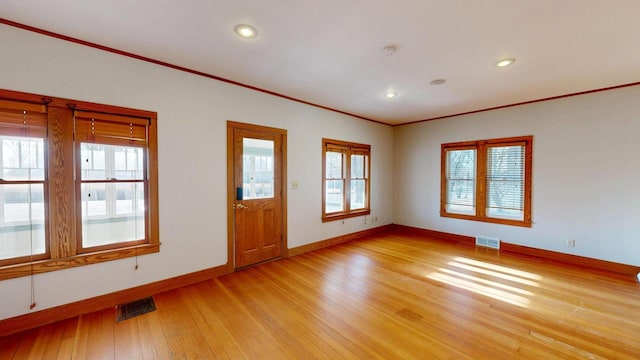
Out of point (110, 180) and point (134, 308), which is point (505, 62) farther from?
point (134, 308)

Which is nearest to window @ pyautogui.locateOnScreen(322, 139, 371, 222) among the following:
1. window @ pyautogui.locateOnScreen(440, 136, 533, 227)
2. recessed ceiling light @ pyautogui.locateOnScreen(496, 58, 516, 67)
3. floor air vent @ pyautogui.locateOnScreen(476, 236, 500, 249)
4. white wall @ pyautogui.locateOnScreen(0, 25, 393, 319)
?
white wall @ pyautogui.locateOnScreen(0, 25, 393, 319)

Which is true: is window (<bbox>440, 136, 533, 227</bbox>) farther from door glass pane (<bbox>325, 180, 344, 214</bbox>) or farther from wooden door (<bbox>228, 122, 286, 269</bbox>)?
wooden door (<bbox>228, 122, 286, 269</bbox>)

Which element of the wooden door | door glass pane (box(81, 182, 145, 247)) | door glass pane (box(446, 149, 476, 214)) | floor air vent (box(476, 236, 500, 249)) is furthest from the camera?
door glass pane (box(446, 149, 476, 214))

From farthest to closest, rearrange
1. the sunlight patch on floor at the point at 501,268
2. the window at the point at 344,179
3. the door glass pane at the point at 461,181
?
1. the door glass pane at the point at 461,181
2. the window at the point at 344,179
3. the sunlight patch on floor at the point at 501,268

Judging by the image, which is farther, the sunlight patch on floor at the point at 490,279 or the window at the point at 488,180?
the window at the point at 488,180

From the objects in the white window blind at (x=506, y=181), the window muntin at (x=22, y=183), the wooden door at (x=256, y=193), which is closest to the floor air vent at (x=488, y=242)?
the white window blind at (x=506, y=181)

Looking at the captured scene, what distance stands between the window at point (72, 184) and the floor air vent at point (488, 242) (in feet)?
18.3

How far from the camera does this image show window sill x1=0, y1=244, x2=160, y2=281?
2.22 meters

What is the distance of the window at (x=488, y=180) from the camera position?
459cm

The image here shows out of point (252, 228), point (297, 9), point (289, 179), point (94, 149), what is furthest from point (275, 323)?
point (297, 9)

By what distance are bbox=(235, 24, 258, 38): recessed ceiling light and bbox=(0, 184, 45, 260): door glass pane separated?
2.38 meters

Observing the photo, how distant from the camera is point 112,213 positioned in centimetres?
277

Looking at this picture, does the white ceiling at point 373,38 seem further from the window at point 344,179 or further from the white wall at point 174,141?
the window at point 344,179

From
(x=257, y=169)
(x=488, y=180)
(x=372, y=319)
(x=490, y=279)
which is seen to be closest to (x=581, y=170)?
(x=488, y=180)
